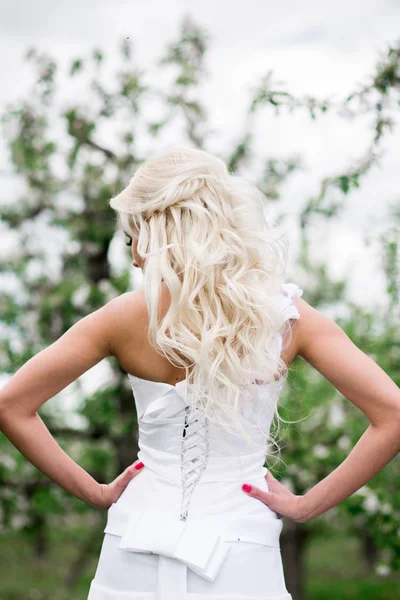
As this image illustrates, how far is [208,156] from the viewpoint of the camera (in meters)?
2.46

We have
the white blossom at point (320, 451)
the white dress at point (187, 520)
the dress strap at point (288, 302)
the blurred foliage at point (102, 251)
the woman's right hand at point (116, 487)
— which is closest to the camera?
the white dress at point (187, 520)

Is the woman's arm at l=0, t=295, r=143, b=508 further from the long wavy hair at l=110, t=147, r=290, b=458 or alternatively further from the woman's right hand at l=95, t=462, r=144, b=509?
the long wavy hair at l=110, t=147, r=290, b=458

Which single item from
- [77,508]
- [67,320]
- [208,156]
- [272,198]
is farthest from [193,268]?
[77,508]

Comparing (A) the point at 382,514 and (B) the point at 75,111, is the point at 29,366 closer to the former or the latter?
(A) the point at 382,514

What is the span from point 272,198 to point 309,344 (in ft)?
14.2

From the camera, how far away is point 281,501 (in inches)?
98.2

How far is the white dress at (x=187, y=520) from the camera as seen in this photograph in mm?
2283

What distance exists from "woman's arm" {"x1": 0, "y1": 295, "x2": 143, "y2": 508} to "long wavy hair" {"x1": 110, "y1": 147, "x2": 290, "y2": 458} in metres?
0.17

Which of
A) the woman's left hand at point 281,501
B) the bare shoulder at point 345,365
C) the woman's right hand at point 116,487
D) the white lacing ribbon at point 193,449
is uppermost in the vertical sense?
the bare shoulder at point 345,365

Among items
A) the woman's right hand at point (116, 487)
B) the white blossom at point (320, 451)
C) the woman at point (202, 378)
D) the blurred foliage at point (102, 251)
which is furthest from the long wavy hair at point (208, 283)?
the white blossom at point (320, 451)

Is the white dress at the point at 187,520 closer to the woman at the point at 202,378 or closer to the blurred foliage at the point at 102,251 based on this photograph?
the woman at the point at 202,378

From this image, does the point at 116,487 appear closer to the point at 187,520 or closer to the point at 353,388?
the point at 187,520

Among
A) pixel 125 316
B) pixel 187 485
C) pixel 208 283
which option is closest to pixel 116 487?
pixel 187 485

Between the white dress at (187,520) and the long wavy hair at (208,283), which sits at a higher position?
the long wavy hair at (208,283)
